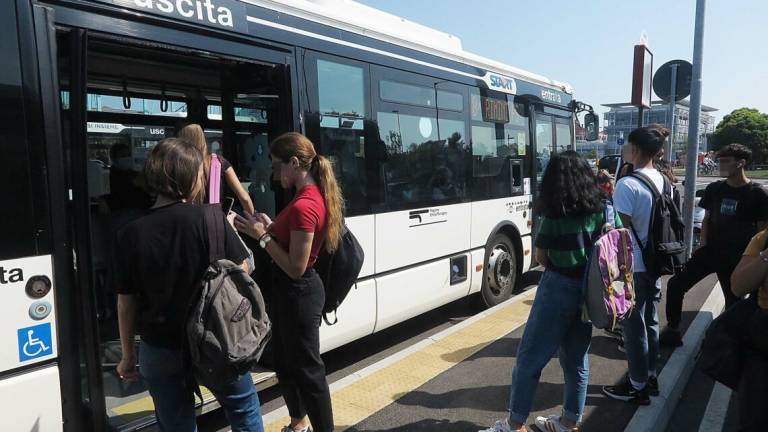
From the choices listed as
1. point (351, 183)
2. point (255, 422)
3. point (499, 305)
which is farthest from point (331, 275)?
point (499, 305)

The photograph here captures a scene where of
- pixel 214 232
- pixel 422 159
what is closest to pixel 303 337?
pixel 214 232

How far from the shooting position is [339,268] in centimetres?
315

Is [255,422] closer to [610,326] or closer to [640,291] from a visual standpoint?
[610,326]

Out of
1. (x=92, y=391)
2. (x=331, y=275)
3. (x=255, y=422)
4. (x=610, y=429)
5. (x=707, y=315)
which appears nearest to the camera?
(x=255, y=422)

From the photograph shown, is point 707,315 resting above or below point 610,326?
below

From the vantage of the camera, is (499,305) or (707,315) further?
(499,305)

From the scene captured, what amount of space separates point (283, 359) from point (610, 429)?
2170mm

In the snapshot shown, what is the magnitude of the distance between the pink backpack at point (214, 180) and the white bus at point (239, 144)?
68 cm

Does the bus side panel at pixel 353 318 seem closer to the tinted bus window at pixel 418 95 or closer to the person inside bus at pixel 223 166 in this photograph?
the person inside bus at pixel 223 166

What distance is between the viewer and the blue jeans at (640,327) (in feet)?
11.7

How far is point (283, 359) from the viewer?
2.99m

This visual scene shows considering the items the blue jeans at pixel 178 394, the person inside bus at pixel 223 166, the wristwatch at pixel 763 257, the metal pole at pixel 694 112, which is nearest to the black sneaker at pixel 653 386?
the wristwatch at pixel 763 257

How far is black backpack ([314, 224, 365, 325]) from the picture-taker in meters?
3.12

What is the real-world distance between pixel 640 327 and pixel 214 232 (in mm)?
2844
